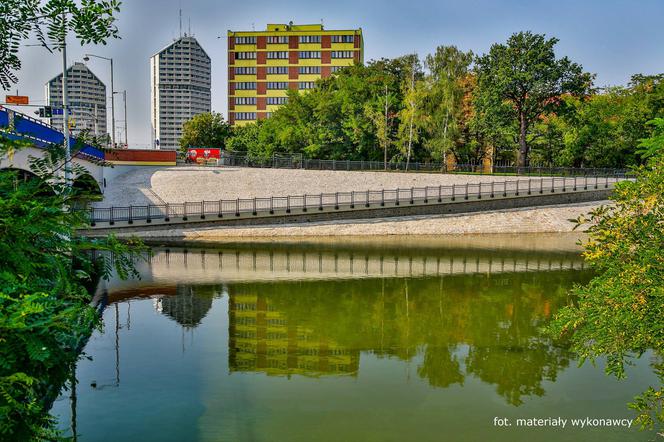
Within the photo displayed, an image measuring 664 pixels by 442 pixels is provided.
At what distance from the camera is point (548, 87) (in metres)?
59.0

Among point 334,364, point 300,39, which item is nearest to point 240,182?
point 334,364

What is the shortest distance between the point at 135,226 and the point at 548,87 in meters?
42.6

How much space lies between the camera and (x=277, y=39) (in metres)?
112

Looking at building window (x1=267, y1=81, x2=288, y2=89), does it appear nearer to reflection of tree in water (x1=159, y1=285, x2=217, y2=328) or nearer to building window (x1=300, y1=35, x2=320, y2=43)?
building window (x1=300, y1=35, x2=320, y2=43)

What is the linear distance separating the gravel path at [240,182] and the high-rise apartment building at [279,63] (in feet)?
197

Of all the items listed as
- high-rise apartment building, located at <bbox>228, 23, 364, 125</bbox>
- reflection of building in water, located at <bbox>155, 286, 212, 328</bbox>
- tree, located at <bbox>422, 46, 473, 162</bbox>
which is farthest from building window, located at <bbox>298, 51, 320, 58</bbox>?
reflection of building in water, located at <bbox>155, 286, 212, 328</bbox>

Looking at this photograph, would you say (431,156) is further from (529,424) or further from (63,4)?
(63,4)

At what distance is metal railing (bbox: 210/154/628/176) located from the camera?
186ft

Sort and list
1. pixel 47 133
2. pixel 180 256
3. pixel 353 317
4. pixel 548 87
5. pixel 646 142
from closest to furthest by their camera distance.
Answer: pixel 646 142, pixel 353 317, pixel 47 133, pixel 180 256, pixel 548 87

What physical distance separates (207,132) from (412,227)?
50.9 metres

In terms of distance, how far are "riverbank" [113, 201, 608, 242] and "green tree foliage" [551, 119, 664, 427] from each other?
34.8 m

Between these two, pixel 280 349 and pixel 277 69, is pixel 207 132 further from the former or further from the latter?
pixel 280 349

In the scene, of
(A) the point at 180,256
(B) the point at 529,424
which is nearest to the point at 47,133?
(A) the point at 180,256

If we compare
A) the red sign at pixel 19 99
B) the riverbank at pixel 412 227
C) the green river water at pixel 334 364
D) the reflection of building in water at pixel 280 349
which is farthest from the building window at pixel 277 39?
the reflection of building in water at pixel 280 349
